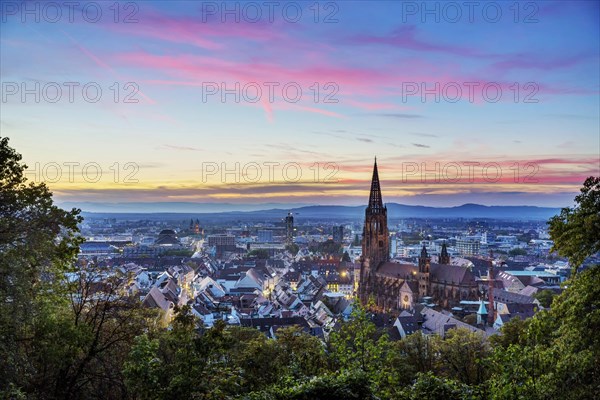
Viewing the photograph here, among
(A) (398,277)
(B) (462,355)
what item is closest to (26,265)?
(B) (462,355)

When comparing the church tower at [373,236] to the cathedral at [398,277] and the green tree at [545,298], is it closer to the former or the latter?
the cathedral at [398,277]

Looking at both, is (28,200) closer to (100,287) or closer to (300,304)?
(100,287)

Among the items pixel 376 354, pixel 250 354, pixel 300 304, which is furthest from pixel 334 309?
pixel 376 354

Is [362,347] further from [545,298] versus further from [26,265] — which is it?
[545,298]

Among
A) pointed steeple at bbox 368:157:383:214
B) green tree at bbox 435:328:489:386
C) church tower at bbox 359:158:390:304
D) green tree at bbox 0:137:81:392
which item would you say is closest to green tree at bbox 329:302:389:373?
green tree at bbox 0:137:81:392

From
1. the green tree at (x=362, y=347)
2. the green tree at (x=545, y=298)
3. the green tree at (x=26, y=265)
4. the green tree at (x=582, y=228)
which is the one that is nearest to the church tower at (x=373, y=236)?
the green tree at (x=545, y=298)

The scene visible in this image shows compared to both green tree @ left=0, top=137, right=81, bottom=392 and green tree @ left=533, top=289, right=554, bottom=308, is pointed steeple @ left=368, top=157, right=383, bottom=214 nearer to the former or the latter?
green tree @ left=533, top=289, right=554, bottom=308

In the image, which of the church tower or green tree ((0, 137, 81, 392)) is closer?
green tree ((0, 137, 81, 392))
